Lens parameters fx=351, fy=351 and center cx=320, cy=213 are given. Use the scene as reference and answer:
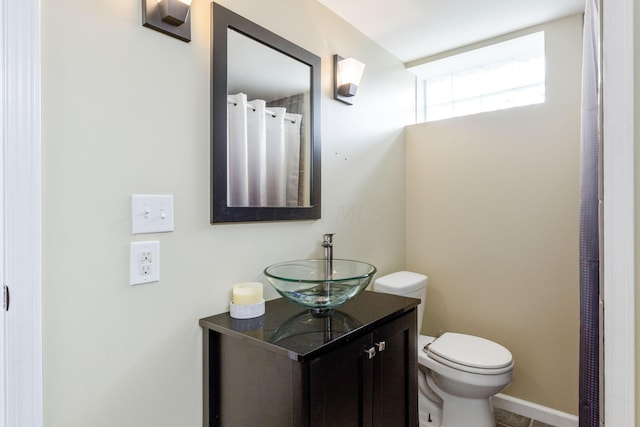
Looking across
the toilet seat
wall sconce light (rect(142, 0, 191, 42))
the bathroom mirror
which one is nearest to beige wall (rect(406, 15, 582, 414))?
the toilet seat

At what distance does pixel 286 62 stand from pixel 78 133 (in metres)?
0.93

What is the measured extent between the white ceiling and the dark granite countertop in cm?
151

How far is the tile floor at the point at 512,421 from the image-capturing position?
2.03 m

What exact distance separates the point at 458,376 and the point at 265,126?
1.52 m

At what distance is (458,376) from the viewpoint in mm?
1740

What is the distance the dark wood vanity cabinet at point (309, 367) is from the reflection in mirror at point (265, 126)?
19.8 inches

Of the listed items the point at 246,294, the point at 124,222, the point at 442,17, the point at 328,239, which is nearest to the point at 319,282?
the point at 246,294

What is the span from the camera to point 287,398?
3.43 ft

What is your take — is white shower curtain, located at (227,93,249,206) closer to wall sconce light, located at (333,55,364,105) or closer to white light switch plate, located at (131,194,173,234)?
white light switch plate, located at (131,194,173,234)

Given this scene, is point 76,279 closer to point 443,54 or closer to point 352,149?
point 352,149

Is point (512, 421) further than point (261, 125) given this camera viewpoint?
Yes

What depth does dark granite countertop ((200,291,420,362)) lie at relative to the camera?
42.2 inches

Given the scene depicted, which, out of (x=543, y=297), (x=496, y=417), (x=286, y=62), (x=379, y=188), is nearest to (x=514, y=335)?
(x=543, y=297)

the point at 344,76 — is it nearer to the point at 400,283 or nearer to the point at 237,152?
the point at 237,152
